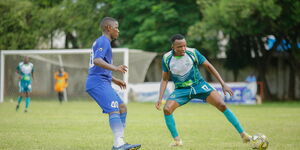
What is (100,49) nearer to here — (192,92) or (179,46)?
(179,46)

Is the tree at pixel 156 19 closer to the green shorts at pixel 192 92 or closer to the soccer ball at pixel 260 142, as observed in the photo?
the green shorts at pixel 192 92

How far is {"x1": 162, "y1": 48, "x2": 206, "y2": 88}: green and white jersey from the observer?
9773mm

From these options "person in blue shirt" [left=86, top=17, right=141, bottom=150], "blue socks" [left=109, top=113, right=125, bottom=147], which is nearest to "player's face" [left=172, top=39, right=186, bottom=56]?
"person in blue shirt" [left=86, top=17, right=141, bottom=150]

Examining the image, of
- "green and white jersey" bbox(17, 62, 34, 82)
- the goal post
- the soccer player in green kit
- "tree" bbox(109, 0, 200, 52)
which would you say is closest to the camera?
the soccer player in green kit

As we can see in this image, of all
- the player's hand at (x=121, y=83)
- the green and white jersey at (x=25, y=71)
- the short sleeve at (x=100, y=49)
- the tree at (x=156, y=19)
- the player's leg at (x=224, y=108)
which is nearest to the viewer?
the short sleeve at (x=100, y=49)

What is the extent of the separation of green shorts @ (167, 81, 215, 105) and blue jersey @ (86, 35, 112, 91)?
1540 mm

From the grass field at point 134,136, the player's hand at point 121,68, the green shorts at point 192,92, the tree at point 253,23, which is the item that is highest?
the tree at point 253,23

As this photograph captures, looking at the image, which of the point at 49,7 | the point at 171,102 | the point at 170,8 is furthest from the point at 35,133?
the point at 49,7

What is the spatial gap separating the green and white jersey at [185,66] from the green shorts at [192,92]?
0.24ft

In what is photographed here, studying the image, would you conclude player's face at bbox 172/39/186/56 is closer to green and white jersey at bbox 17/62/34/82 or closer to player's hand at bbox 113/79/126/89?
player's hand at bbox 113/79/126/89

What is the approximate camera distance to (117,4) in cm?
3725

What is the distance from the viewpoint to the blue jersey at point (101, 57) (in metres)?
8.40

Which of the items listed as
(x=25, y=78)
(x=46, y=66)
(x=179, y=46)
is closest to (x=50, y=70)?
(x=46, y=66)

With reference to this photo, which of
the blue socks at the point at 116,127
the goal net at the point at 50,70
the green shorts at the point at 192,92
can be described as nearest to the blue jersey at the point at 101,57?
the blue socks at the point at 116,127
